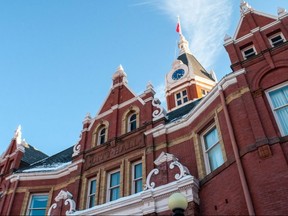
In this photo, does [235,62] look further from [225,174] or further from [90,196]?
[90,196]

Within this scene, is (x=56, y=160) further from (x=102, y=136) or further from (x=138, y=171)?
(x=138, y=171)

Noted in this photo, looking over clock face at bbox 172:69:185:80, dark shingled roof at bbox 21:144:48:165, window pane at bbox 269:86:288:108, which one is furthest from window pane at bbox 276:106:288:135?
clock face at bbox 172:69:185:80

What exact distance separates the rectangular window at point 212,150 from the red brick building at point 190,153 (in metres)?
0.05

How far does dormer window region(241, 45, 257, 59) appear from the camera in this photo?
1573cm

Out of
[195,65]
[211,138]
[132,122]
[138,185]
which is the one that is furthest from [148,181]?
[195,65]

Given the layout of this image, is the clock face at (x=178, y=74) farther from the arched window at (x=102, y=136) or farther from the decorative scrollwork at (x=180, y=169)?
the decorative scrollwork at (x=180, y=169)

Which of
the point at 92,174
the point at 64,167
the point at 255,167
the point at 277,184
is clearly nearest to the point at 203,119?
the point at 255,167

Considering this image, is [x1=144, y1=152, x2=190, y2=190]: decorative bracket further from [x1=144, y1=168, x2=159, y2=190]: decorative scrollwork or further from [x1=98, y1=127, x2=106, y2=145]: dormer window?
[x1=98, y1=127, x2=106, y2=145]: dormer window

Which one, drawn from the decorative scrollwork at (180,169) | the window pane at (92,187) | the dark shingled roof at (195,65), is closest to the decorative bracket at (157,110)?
the decorative scrollwork at (180,169)

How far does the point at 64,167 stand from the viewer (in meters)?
20.1

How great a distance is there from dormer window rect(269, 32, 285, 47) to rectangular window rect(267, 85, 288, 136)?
292cm

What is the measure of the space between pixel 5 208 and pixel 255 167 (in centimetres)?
1483

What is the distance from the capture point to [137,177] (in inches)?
655

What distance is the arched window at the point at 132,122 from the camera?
1914cm
